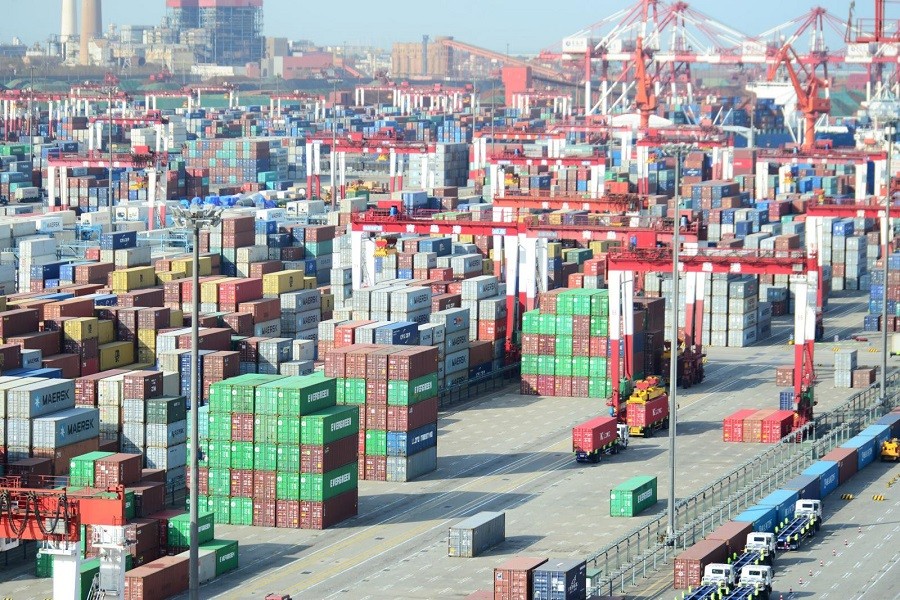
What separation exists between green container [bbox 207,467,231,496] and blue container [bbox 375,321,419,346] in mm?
14645

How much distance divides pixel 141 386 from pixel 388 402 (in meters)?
9.17

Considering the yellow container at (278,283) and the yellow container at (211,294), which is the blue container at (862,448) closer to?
the yellow container at (211,294)

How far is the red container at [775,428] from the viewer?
7700 cm

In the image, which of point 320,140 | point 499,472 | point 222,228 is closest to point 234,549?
point 499,472

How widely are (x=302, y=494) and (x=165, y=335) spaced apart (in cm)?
1605

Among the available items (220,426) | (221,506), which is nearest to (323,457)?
(220,426)

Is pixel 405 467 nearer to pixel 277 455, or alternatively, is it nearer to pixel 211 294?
pixel 277 455

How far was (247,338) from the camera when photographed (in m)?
79.3

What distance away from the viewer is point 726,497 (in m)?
65.4

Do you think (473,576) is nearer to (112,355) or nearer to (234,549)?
(234,549)

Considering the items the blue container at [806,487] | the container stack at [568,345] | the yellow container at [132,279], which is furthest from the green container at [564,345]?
the blue container at [806,487]

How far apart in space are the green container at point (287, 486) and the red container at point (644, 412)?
68.8ft

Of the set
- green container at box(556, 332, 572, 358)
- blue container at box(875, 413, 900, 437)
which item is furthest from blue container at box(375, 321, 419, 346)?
blue container at box(875, 413, 900, 437)

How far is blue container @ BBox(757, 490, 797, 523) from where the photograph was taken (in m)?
60.7
